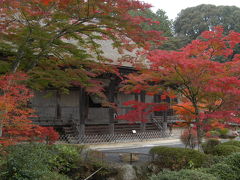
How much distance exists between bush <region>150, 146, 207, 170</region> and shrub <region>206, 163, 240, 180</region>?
1279 mm

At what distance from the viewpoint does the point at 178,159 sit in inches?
364

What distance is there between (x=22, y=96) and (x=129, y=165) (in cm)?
424

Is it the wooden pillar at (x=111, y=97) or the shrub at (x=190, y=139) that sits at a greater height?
the wooden pillar at (x=111, y=97)

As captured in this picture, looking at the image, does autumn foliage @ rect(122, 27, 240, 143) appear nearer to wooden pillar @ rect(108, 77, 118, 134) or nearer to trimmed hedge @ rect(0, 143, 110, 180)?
trimmed hedge @ rect(0, 143, 110, 180)

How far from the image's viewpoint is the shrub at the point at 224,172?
7.40m

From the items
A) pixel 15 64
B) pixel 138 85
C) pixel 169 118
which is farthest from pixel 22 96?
pixel 169 118

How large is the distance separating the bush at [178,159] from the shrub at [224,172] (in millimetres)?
1279

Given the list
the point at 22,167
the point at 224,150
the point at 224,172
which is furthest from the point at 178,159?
the point at 22,167

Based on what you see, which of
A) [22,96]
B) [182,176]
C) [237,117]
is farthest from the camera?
[237,117]

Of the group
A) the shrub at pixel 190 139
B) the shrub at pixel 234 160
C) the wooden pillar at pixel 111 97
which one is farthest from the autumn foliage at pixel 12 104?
the wooden pillar at pixel 111 97

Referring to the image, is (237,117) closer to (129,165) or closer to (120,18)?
(129,165)

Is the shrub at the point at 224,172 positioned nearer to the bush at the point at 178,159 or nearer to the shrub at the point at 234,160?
A: the shrub at the point at 234,160

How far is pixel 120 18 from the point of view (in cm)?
738

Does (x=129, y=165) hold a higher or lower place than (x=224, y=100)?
lower
